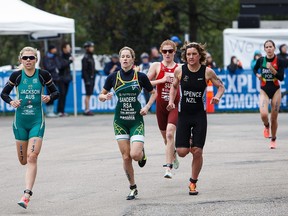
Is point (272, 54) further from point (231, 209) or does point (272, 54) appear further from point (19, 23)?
point (19, 23)

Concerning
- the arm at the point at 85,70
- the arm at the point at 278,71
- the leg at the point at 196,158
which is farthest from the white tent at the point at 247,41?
the leg at the point at 196,158

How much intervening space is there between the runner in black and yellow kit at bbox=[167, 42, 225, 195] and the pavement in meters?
0.53

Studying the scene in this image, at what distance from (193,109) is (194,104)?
0.06 m

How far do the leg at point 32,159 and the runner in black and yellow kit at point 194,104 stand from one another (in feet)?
5.85

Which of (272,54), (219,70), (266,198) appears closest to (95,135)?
(272,54)

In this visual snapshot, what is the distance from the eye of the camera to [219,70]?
27750 mm

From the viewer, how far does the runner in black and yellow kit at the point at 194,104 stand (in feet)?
38.1

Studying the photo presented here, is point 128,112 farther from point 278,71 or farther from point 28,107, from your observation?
point 278,71

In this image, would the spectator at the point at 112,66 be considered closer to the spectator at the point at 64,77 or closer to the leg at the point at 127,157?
the spectator at the point at 64,77

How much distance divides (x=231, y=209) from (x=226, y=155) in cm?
569

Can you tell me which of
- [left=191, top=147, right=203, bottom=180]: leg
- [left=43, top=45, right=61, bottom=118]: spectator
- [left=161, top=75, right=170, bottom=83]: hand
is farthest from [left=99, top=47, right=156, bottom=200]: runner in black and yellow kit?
[left=43, top=45, right=61, bottom=118]: spectator

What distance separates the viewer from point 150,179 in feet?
43.0

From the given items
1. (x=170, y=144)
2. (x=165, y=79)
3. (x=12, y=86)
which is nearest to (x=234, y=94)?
(x=165, y=79)

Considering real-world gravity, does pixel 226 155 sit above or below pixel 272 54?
below
